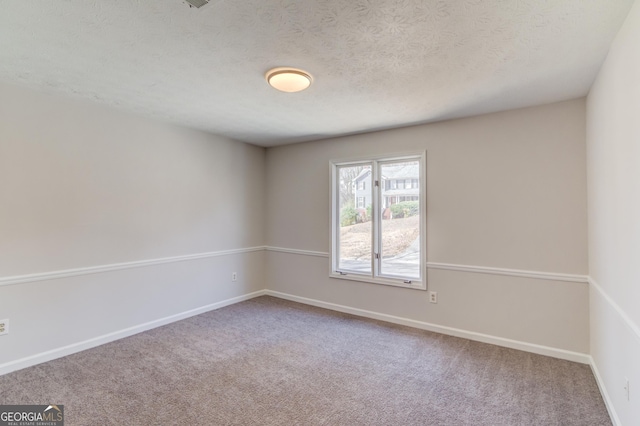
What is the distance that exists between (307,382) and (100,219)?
8.49 ft

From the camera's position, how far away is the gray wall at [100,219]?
260cm

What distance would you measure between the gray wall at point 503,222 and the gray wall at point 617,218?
23 centimetres

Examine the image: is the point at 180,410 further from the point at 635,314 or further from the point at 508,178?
the point at 508,178

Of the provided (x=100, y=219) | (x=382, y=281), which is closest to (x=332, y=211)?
(x=382, y=281)

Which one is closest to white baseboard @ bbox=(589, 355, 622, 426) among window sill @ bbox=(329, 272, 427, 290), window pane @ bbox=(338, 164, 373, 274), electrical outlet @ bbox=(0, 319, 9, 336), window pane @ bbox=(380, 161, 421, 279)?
window sill @ bbox=(329, 272, 427, 290)

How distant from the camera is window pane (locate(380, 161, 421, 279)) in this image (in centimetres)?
370

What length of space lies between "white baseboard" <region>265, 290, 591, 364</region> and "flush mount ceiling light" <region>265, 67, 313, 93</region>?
2.88 m

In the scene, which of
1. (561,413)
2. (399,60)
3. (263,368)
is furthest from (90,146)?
(561,413)

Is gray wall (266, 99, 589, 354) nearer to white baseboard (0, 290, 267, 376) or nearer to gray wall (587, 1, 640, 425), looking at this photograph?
gray wall (587, 1, 640, 425)

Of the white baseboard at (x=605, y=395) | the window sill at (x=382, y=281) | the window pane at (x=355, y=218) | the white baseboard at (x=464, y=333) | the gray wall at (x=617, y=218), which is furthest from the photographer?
the window pane at (x=355, y=218)

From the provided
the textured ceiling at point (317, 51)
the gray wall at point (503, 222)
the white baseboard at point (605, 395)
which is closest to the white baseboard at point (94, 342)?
the gray wall at point (503, 222)

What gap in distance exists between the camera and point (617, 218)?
187 cm

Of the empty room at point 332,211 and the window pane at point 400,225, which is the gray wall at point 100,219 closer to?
the empty room at point 332,211

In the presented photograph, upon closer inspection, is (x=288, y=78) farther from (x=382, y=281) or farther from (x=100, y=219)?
(x=382, y=281)
